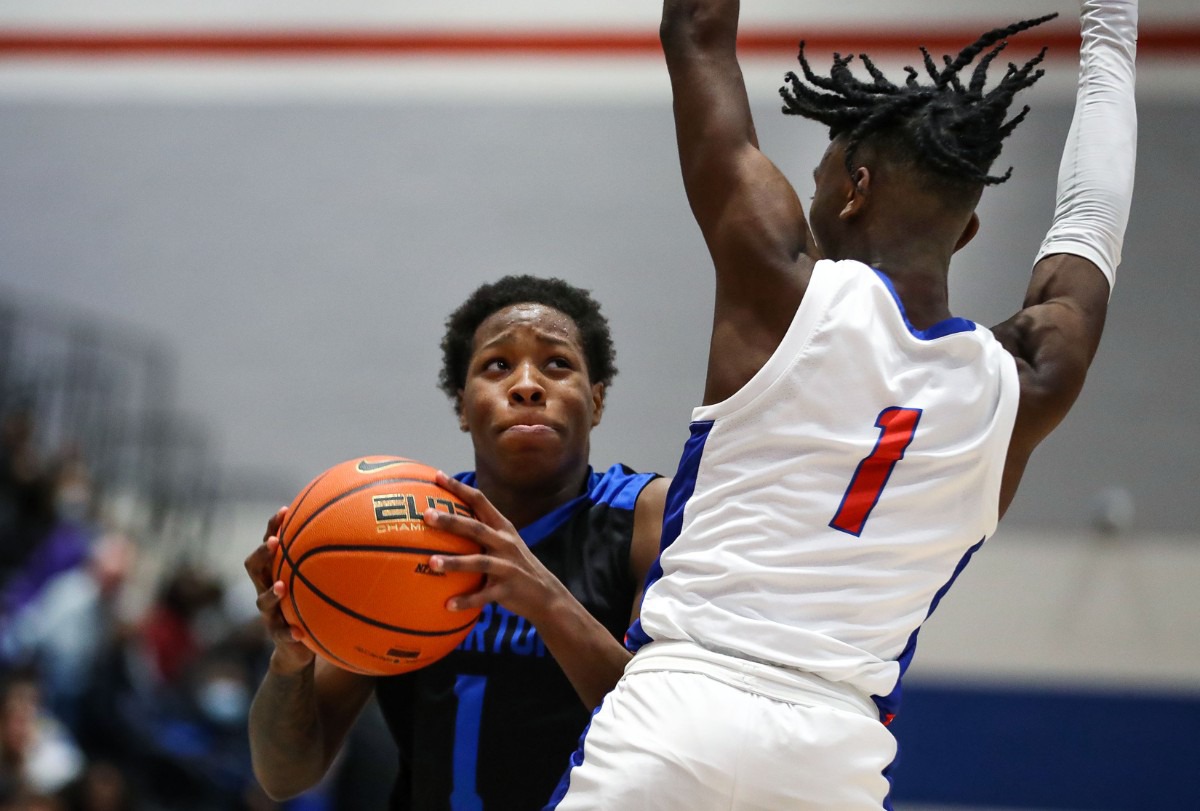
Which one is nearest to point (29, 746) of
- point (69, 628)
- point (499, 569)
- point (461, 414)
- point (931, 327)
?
point (69, 628)

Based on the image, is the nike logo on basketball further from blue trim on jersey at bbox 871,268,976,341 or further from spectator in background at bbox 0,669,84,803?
spectator in background at bbox 0,669,84,803

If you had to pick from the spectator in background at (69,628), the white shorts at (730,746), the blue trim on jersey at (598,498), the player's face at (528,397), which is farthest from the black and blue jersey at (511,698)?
the spectator in background at (69,628)

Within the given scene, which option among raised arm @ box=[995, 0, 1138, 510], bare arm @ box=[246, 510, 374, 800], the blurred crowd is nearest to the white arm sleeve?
raised arm @ box=[995, 0, 1138, 510]

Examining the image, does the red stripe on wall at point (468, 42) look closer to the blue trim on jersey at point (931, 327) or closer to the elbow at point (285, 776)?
the elbow at point (285, 776)

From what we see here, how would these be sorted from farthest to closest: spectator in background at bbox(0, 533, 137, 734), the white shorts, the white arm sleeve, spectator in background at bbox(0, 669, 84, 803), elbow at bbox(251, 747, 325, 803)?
1. spectator in background at bbox(0, 533, 137, 734)
2. spectator in background at bbox(0, 669, 84, 803)
3. elbow at bbox(251, 747, 325, 803)
4. the white arm sleeve
5. the white shorts

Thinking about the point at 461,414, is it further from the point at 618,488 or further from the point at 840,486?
the point at 840,486

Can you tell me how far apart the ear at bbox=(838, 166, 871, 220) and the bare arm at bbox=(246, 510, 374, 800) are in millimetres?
1392

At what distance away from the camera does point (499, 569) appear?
220 centimetres

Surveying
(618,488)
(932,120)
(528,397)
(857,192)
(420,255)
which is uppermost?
(420,255)

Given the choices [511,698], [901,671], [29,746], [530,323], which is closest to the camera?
[901,671]

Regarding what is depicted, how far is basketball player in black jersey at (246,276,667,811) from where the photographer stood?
2.67 meters

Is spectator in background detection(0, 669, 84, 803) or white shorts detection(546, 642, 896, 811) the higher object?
white shorts detection(546, 642, 896, 811)

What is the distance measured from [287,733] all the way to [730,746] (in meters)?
1.35

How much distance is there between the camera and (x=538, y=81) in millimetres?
8836
